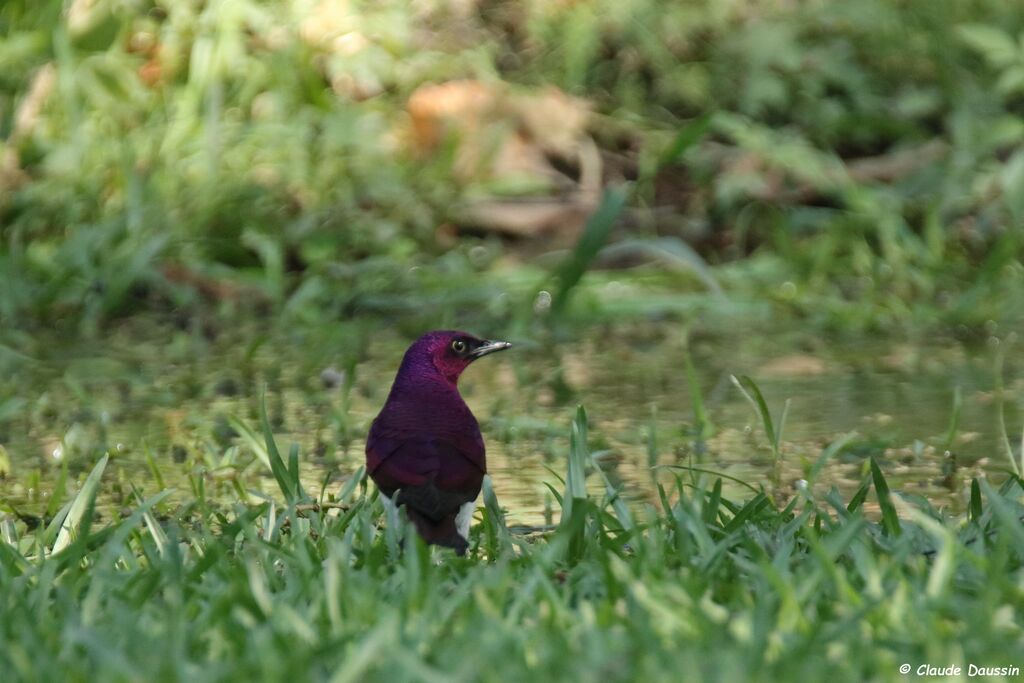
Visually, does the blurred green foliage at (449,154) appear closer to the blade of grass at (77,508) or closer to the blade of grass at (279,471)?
the blade of grass at (279,471)

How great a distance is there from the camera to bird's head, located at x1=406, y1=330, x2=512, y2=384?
3537mm

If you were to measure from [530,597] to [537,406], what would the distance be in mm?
2244

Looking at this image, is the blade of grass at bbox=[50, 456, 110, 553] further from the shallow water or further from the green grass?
the shallow water

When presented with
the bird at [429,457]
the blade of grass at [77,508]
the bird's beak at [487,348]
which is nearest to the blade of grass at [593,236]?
the bird's beak at [487,348]

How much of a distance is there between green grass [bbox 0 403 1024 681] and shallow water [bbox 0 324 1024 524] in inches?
16.5

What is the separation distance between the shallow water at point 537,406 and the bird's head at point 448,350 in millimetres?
291

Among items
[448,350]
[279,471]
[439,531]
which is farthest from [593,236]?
[439,531]

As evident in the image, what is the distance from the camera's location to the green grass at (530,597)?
A: 220cm

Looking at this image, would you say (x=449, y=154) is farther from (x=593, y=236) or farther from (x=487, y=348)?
(x=487, y=348)

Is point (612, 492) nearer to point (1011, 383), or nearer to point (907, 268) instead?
point (1011, 383)

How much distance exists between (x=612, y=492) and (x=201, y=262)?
11.1 feet

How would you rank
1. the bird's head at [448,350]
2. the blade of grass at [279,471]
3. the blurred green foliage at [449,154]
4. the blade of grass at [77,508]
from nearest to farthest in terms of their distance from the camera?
the blade of grass at [77,508] → the blade of grass at [279,471] → the bird's head at [448,350] → the blurred green foliage at [449,154]

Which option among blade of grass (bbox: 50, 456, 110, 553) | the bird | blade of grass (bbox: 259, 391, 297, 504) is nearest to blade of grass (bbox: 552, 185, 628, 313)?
the bird

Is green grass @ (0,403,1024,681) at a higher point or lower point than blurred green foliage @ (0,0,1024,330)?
higher
